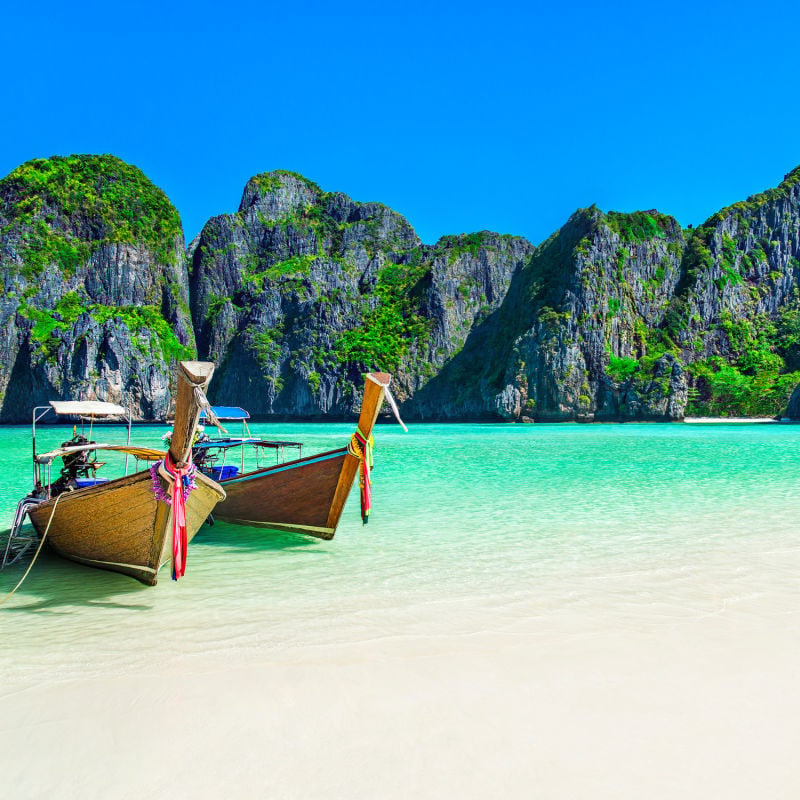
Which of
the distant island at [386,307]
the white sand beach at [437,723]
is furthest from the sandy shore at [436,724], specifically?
the distant island at [386,307]

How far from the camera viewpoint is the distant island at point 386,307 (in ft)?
256

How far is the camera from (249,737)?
3.43 meters

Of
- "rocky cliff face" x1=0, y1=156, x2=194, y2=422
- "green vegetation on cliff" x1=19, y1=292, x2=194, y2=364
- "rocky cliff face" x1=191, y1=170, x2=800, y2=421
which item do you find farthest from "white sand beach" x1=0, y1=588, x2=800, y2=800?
"green vegetation on cliff" x1=19, y1=292, x2=194, y2=364

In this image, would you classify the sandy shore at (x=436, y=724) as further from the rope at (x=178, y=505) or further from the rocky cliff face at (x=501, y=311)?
the rocky cliff face at (x=501, y=311)

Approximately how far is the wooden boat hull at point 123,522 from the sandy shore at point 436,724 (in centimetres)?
217

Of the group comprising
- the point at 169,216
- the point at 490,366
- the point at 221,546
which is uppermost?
the point at 169,216

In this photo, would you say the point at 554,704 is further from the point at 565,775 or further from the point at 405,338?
the point at 405,338

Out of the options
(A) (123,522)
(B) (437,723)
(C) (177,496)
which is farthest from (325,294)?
(B) (437,723)

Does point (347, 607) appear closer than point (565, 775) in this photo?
No

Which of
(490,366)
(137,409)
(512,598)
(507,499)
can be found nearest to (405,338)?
(490,366)

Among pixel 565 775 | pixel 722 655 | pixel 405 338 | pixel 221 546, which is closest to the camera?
pixel 565 775

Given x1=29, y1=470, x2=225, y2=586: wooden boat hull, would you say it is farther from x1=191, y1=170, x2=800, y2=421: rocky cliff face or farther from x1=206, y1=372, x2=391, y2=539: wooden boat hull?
x1=191, y1=170, x2=800, y2=421: rocky cliff face

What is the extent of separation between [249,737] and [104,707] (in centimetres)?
110

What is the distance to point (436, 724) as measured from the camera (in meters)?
3.55
